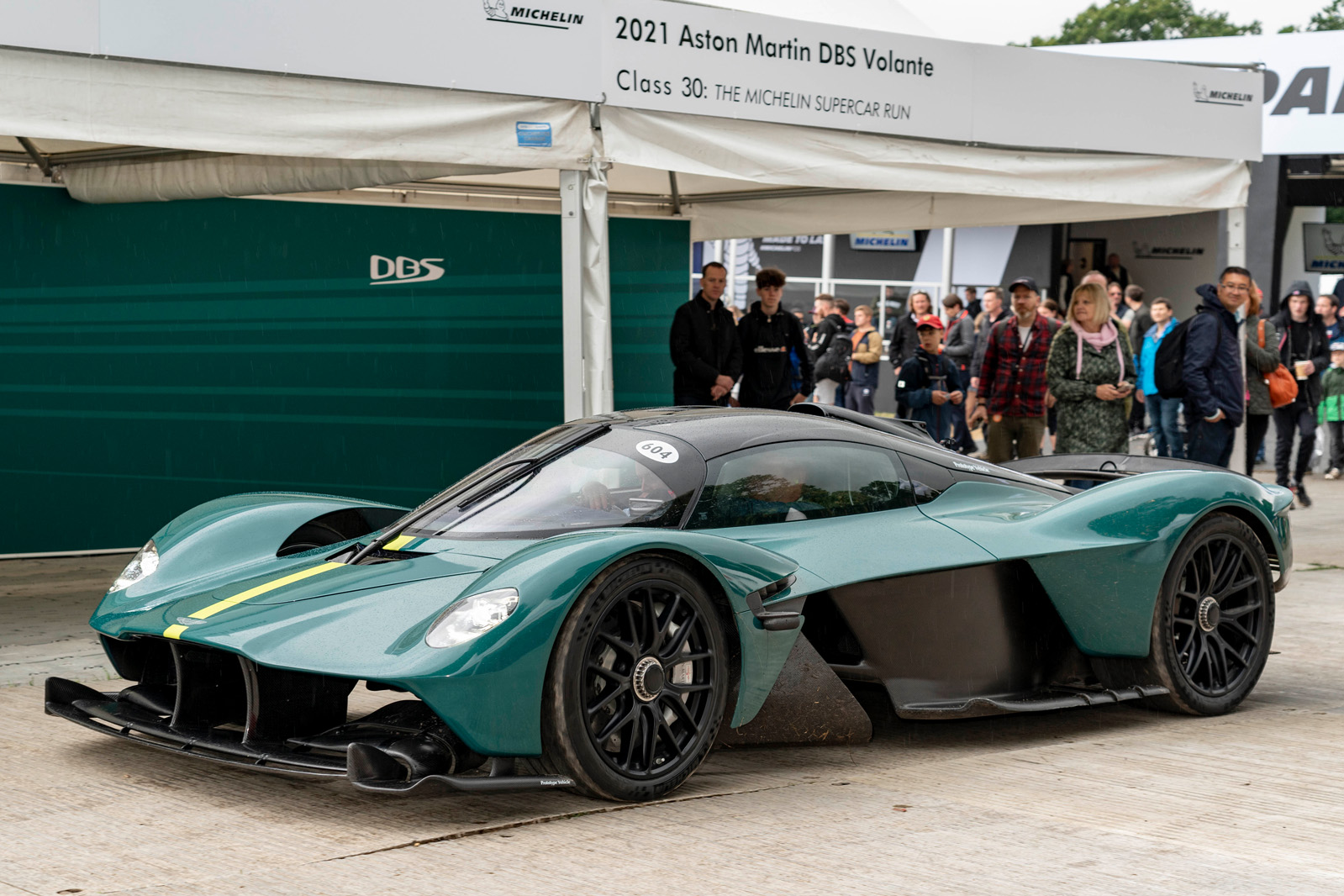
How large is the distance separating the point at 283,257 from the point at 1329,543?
24.8ft

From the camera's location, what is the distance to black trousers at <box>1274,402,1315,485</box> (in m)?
13.3

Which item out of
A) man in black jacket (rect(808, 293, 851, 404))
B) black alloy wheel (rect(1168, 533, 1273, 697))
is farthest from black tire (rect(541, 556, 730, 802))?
man in black jacket (rect(808, 293, 851, 404))

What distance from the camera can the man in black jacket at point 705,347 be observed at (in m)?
10.5

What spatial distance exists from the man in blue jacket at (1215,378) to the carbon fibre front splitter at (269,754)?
6.25m

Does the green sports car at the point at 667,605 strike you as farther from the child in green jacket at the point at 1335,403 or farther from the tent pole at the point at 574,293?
the child in green jacket at the point at 1335,403

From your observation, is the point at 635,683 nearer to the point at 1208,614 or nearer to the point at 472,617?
the point at 472,617

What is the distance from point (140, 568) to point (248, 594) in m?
0.78

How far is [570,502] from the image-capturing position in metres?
4.84

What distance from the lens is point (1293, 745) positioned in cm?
530

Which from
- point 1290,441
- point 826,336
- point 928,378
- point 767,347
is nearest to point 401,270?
point 767,347

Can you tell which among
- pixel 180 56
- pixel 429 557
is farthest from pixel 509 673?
pixel 180 56

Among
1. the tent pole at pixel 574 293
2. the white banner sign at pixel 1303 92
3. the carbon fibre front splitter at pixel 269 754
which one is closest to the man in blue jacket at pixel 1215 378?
the tent pole at pixel 574 293

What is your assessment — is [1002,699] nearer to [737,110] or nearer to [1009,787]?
[1009,787]

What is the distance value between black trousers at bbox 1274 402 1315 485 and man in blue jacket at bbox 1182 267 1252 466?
4231 millimetres
